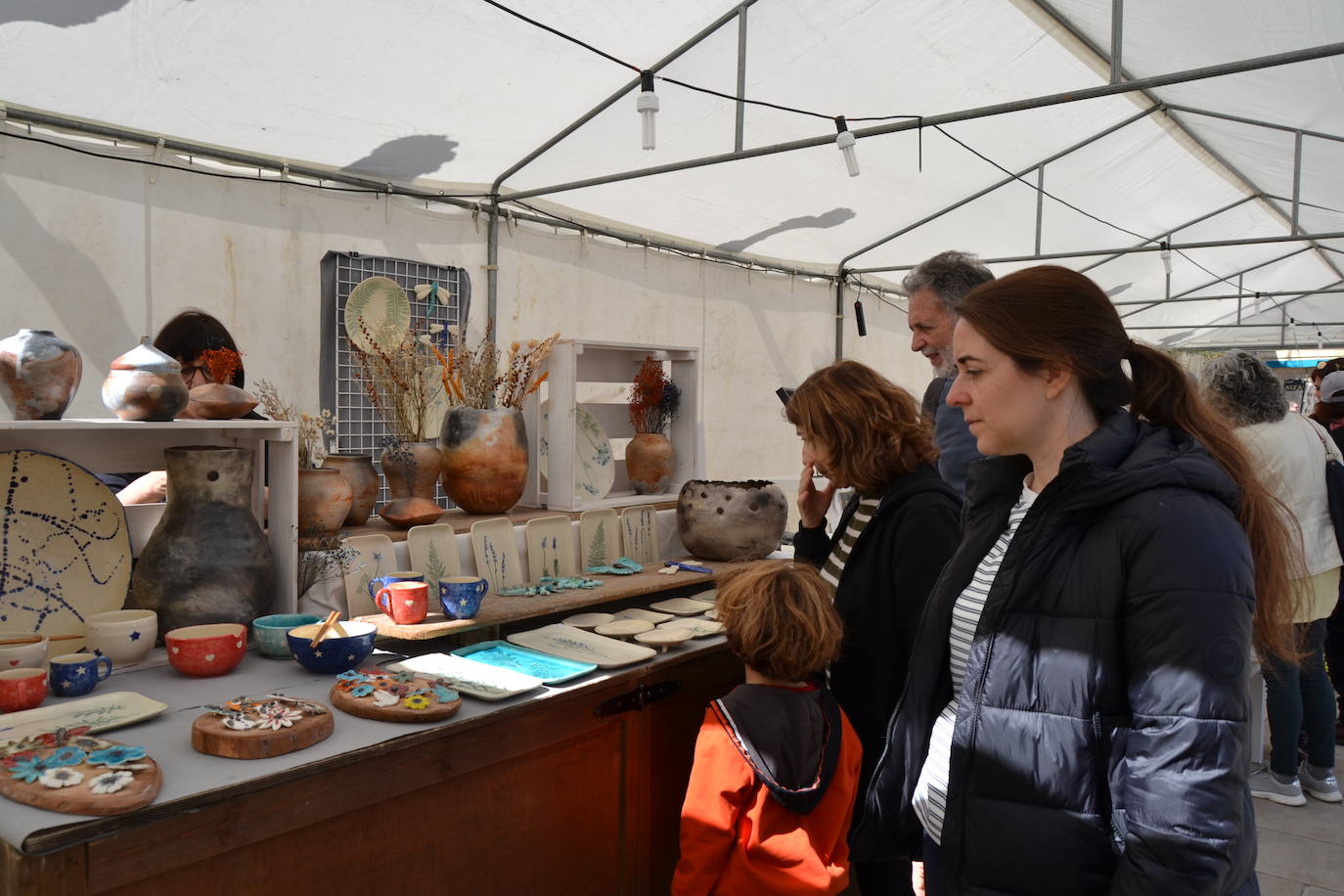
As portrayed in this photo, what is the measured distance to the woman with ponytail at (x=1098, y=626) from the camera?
89 centimetres

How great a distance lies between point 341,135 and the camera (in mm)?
3773

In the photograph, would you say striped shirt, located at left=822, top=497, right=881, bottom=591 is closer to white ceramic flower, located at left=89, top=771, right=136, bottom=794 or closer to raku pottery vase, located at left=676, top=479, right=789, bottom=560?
raku pottery vase, located at left=676, top=479, right=789, bottom=560

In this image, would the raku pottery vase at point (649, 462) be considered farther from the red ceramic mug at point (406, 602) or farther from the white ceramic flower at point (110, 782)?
the white ceramic flower at point (110, 782)

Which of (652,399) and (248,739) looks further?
(652,399)

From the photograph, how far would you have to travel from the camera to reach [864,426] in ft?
5.61

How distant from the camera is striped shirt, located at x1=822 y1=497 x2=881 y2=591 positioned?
177cm

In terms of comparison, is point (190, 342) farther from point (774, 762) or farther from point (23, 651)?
point (774, 762)

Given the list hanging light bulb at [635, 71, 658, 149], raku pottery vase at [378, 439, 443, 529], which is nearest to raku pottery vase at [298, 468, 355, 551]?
raku pottery vase at [378, 439, 443, 529]

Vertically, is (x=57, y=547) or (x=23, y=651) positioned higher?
(x=57, y=547)

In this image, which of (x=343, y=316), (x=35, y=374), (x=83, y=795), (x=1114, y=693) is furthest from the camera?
(x=343, y=316)

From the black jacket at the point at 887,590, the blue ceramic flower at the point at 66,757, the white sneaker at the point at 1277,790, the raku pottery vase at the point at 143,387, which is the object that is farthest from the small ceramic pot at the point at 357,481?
the white sneaker at the point at 1277,790

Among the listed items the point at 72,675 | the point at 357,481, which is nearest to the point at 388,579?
the point at 357,481

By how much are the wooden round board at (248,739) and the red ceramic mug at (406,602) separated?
0.49m

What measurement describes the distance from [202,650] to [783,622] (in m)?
1.03
